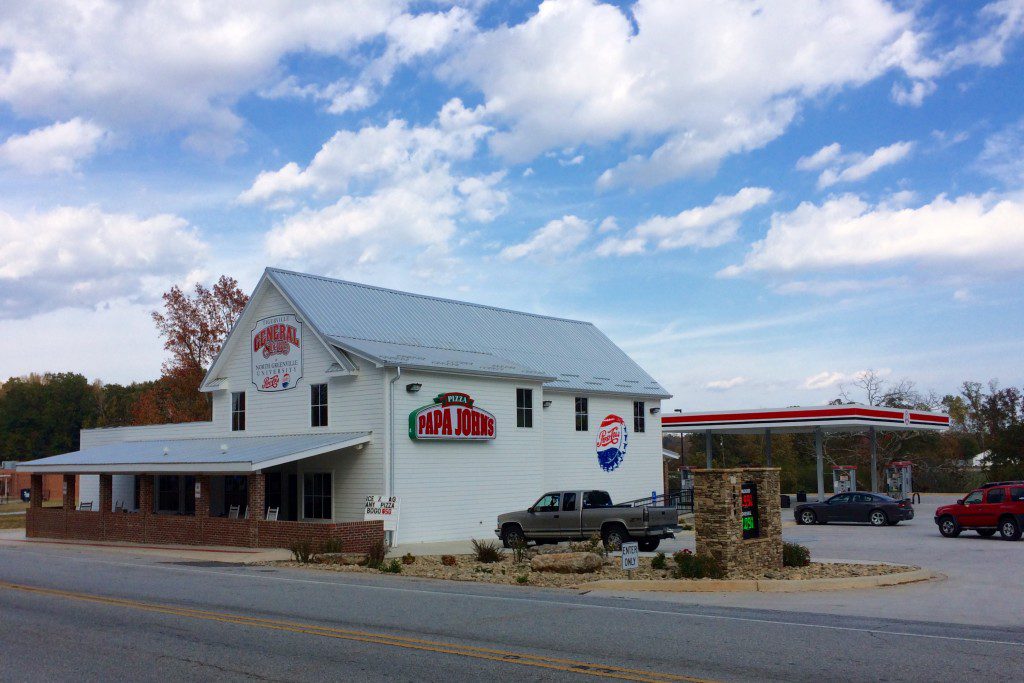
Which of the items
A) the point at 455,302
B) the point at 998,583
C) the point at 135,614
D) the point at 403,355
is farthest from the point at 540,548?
the point at 455,302

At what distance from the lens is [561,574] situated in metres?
19.4

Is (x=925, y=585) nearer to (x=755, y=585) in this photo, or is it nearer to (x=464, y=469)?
(x=755, y=585)

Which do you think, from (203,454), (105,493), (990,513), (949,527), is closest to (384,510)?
(203,454)

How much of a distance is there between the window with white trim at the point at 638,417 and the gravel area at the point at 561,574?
1951 centimetres

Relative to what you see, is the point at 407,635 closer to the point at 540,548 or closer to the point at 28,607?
the point at 28,607

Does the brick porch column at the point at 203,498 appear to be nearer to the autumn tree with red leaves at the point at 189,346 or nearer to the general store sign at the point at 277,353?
the general store sign at the point at 277,353

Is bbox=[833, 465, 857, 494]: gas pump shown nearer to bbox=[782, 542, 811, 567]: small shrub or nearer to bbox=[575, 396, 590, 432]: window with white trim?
bbox=[575, 396, 590, 432]: window with white trim

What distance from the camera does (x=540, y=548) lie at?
25266mm

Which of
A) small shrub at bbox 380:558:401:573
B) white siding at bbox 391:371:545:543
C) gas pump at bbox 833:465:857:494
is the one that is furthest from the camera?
gas pump at bbox 833:465:857:494

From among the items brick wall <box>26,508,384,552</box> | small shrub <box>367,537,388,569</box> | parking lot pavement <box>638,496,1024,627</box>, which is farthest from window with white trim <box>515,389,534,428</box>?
small shrub <box>367,537,388,569</box>

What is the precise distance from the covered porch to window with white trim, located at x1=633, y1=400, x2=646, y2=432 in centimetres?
1576

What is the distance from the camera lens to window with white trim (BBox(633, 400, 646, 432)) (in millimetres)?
41469

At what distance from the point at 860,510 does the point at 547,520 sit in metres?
14.7

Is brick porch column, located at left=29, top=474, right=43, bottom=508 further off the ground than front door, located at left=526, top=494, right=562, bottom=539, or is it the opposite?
brick porch column, located at left=29, top=474, right=43, bottom=508
